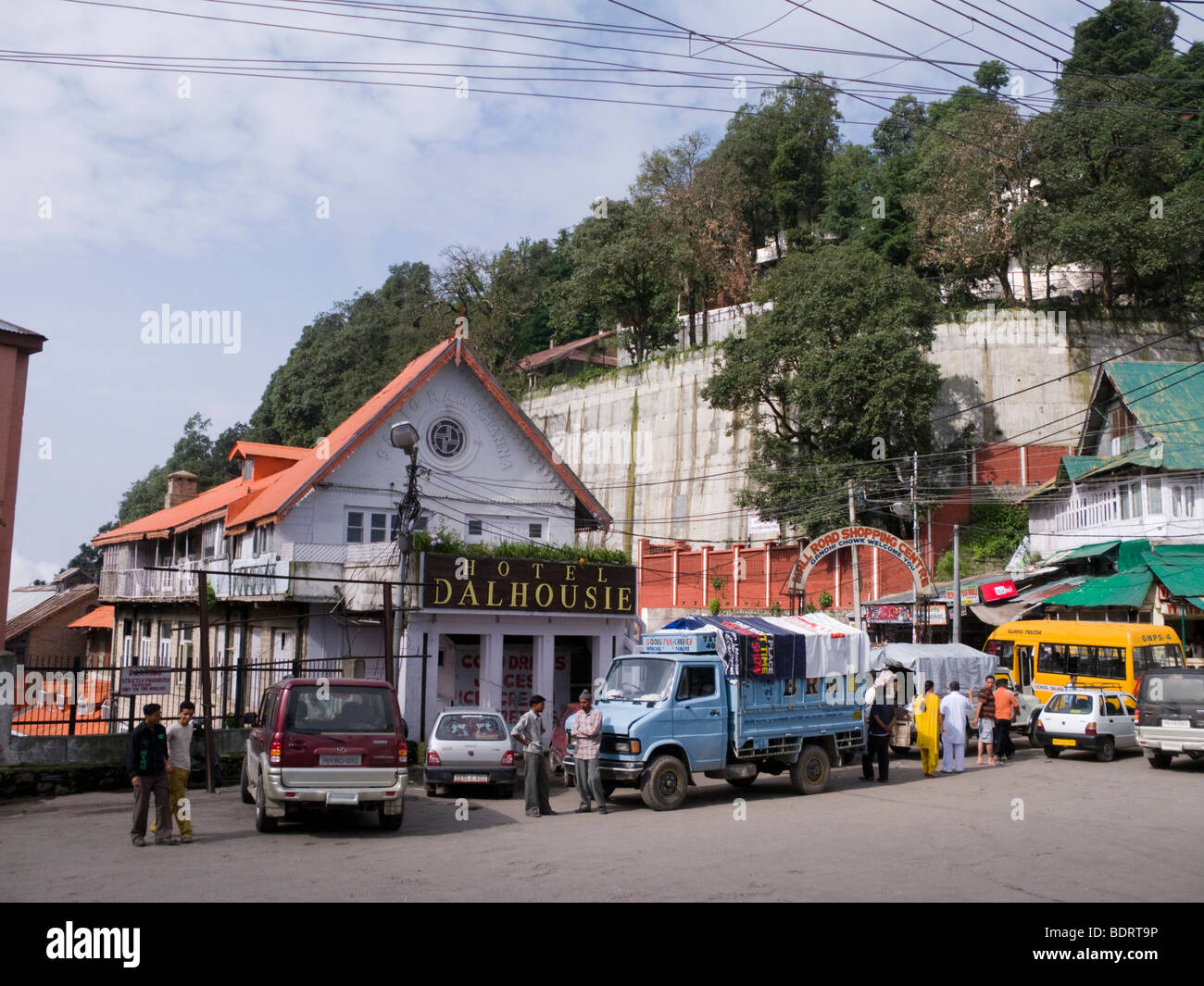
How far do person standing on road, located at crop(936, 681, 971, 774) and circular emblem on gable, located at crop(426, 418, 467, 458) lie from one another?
1468 centimetres

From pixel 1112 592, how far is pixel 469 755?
2351cm

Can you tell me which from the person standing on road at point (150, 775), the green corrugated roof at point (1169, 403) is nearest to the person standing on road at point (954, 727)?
the person standing on road at point (150, 775)

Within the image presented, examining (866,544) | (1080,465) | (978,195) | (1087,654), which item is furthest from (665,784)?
(978,195)

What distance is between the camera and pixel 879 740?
752 inches

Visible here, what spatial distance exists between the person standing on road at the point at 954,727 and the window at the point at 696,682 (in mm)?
6678

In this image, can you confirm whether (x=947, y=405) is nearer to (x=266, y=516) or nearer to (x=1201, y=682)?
(x=1201, y=682)

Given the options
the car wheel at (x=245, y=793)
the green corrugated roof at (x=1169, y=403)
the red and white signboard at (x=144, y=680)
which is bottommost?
the car wheel at (x=245, y=793)

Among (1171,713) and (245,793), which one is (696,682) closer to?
(245,793)

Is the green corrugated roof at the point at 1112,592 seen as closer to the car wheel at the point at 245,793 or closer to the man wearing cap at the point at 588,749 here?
the man wearing cap at the point at 588,749

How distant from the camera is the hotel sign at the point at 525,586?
21.5 meters

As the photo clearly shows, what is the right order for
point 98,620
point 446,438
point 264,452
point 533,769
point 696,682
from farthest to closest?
point 98,620 → point 264,452 → point 446,438 → point 696,682 → point 533,769
